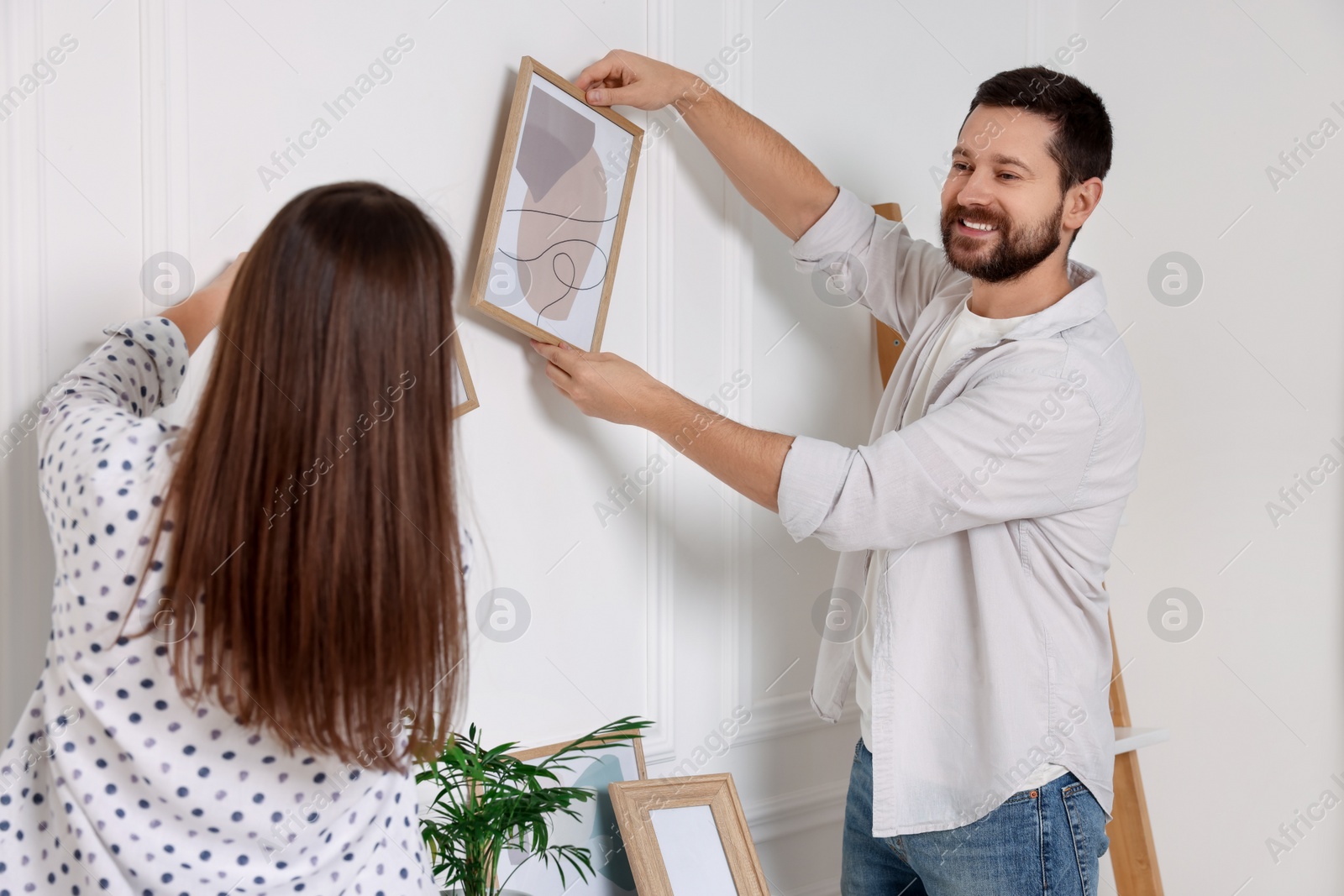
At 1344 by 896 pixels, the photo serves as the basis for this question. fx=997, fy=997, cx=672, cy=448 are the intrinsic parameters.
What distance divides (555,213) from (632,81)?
0.81 feet

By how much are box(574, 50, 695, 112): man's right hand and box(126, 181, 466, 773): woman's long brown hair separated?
74 cm

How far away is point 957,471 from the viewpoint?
1.30 m

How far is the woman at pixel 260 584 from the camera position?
2.59 ft

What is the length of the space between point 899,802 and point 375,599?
907 mm

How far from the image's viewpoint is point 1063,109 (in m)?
1.50

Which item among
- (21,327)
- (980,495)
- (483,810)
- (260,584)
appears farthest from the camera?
(980,495)

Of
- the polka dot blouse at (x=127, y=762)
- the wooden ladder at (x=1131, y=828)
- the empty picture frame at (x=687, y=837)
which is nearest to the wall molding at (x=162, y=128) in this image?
the polka dot blouse at (x=127, y=762)

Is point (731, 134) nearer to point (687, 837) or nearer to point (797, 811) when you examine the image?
point (687, 837)

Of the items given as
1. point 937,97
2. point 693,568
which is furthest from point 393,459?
point 937,97

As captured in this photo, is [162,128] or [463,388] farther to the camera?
[463,388]

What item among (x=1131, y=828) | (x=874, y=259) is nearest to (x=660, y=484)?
(x=874, y=259)

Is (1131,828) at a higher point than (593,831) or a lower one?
higher

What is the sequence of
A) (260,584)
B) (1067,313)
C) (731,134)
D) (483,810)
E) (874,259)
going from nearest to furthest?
(260,584) < (483,810) < (1067,313) < (731,134) < (874,259)

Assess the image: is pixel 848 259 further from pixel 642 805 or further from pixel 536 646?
pixel 642 805
